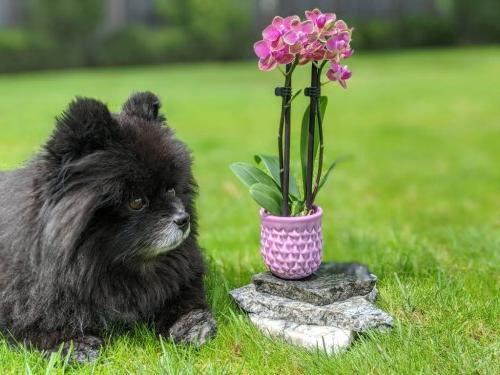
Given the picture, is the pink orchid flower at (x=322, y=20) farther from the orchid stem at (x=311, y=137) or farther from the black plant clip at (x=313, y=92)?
the black plant clip at (x=313, y=92)

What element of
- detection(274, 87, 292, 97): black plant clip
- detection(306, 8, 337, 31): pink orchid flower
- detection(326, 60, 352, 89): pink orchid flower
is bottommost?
detection(274, 87, 292, 97): black plant clip

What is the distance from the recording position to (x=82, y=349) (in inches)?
112

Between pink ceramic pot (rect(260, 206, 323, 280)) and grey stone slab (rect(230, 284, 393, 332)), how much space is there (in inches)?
6.4

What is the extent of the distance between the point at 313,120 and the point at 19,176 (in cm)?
143

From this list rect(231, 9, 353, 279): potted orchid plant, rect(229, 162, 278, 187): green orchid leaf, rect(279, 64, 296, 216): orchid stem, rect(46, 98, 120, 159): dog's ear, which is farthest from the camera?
rect(229, 162, 278, 187): green orchid leaf

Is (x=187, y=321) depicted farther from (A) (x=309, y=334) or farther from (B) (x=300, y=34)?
(B) (x=300, y=34)

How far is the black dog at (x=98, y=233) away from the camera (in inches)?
100.0

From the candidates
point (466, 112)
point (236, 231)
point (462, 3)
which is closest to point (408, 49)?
point (462, 3)

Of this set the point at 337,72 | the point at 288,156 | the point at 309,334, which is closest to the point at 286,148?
the point at 288,156

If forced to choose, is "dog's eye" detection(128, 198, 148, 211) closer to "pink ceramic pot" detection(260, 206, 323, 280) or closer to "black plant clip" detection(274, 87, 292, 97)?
"pink ceramic pot" detection(260, 206, 323, 280)

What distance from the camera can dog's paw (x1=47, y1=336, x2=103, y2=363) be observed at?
9.22ft

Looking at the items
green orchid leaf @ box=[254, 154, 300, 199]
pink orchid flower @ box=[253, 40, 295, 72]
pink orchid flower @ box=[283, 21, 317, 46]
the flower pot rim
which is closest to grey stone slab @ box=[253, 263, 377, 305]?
the flower pot rim

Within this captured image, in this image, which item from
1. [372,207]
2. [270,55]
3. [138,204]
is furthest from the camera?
[372,207]

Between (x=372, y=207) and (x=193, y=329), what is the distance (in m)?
4.14
